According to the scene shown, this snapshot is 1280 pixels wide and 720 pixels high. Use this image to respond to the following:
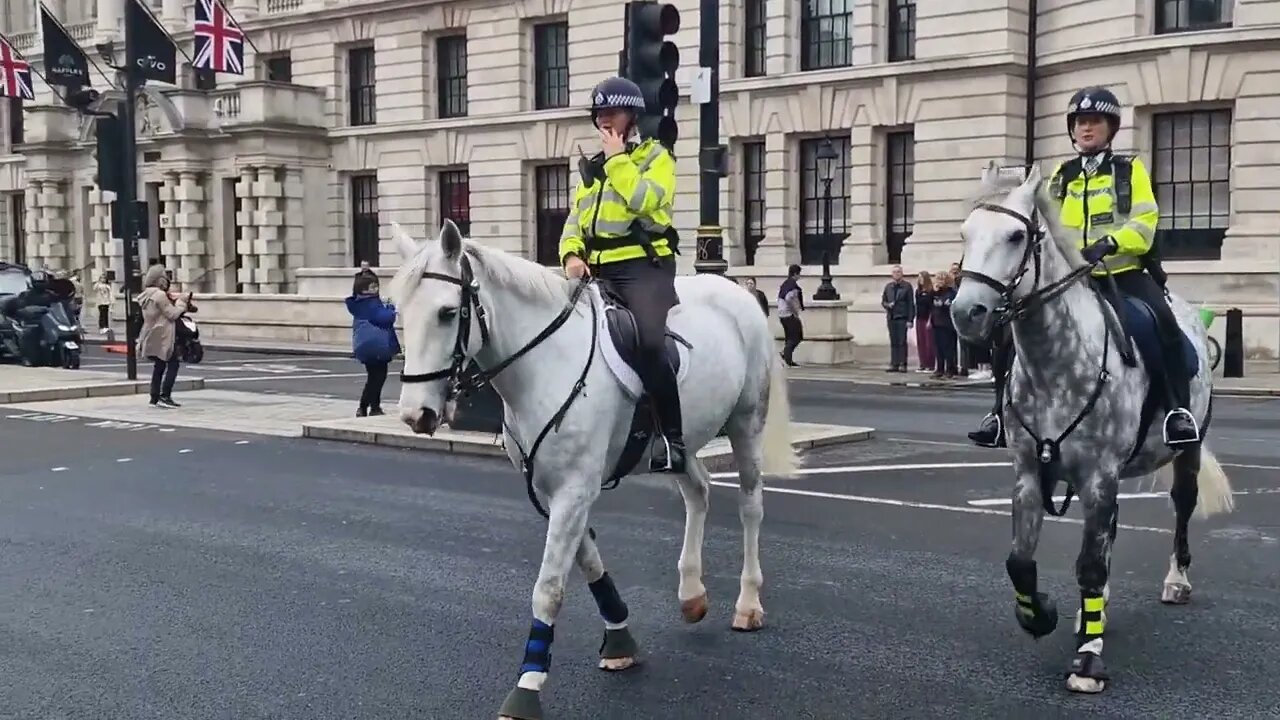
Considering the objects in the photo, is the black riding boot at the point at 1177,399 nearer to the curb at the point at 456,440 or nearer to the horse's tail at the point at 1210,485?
the horse's tail at the point at 1210,485

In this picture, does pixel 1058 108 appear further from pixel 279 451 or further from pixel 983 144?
pixel 279 451

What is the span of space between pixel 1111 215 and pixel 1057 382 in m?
1.03

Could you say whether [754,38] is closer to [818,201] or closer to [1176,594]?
[818,201]

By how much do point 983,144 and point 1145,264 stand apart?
23281mm

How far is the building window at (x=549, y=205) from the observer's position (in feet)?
122

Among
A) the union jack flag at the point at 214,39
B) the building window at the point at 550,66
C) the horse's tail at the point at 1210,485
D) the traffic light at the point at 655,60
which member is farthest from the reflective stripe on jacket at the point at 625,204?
the building window at the point at 550,66

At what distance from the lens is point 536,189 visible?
1491 inches

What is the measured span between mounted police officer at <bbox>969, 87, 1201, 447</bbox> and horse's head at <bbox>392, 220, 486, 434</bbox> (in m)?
2.59

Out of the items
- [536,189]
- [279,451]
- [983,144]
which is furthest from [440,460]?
[536,189]

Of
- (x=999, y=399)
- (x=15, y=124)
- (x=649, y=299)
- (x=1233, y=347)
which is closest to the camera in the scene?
(x=649, y=299)

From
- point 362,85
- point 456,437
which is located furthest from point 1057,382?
point 362,85

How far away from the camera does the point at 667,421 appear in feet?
20.3

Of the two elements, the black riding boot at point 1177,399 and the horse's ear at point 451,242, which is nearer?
the horse's ear at point 451,242

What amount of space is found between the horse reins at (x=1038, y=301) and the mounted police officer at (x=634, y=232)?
1.41 metres
